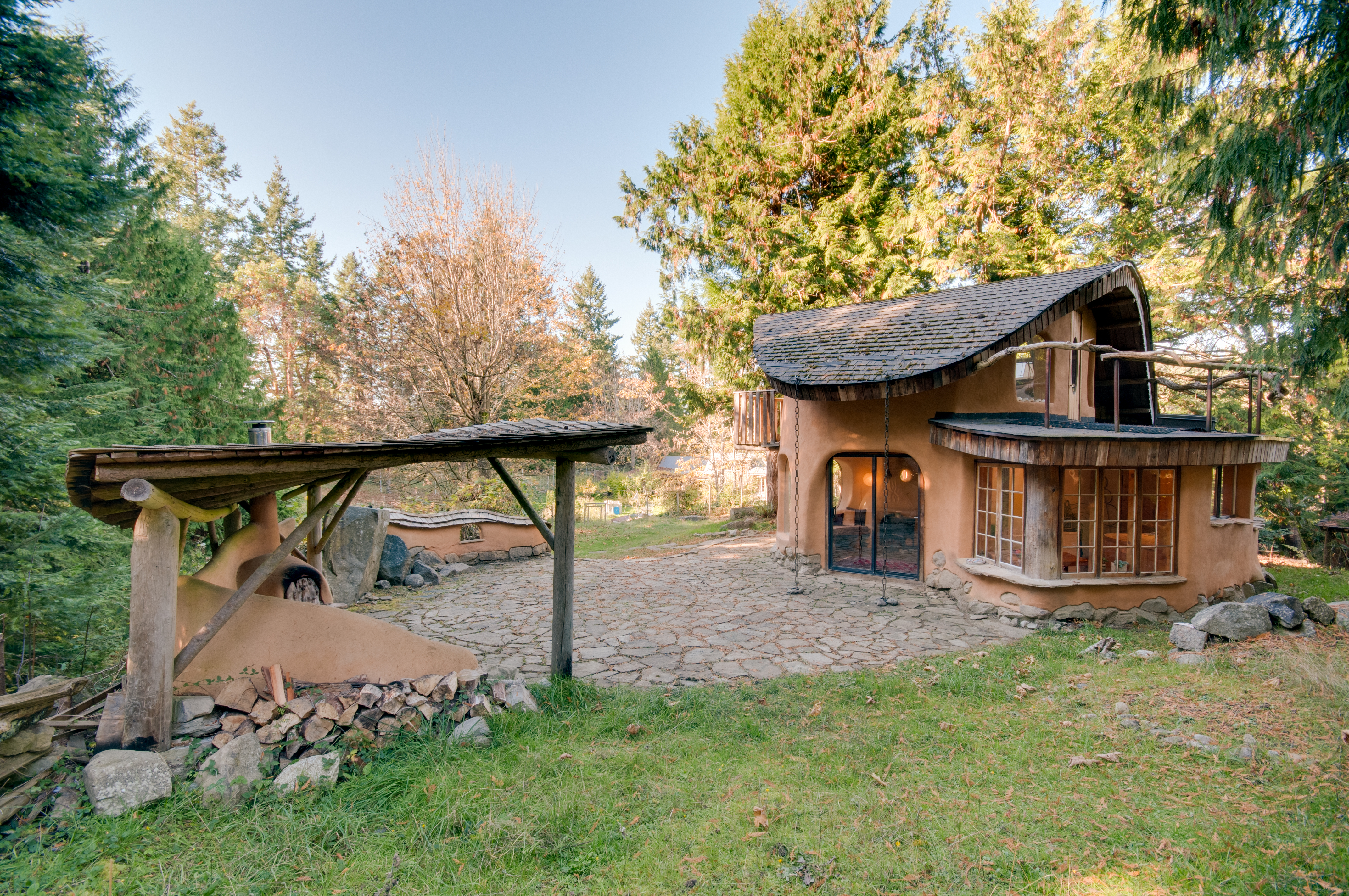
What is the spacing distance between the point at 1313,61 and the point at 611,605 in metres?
8.77

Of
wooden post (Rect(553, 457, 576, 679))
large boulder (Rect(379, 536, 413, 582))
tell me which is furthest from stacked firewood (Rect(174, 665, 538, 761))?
large boulder (Rect(379, 536, 413, 582))

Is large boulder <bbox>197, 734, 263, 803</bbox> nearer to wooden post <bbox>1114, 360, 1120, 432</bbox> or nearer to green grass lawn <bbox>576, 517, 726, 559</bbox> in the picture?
wooden post <bbox>1114, 360, 1120, 432</bbox>

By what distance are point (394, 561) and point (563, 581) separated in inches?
218

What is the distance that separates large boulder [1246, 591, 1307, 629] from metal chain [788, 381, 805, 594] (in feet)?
16.9

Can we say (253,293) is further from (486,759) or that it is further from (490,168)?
(486,759)

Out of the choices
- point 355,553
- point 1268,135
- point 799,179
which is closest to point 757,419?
point 799,179

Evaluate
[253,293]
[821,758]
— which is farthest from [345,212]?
[821,758]

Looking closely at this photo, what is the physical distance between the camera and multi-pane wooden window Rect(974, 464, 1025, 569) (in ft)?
22.1

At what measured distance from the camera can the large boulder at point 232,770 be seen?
9.89 ft

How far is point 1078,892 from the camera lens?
95.0 inches

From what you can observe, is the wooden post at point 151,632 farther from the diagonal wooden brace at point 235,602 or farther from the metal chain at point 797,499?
the metal chain at point 797,499

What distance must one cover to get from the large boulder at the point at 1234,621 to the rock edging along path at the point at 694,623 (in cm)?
164

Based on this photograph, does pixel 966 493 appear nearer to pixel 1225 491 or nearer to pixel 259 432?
pixel 1225 491

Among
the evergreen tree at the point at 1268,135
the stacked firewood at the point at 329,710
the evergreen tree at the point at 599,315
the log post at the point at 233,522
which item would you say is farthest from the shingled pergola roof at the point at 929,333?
Result: the evergreen tree at the point at 599,315
